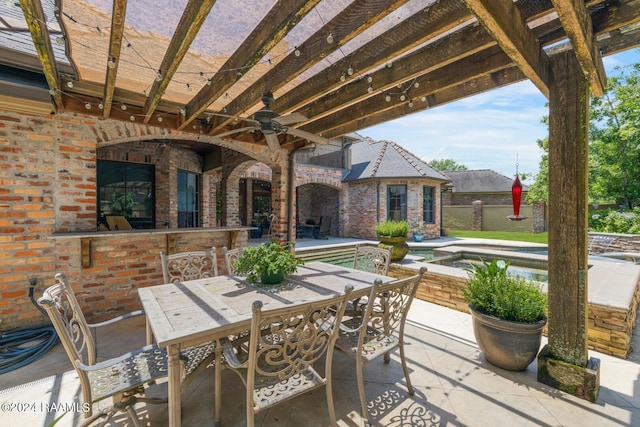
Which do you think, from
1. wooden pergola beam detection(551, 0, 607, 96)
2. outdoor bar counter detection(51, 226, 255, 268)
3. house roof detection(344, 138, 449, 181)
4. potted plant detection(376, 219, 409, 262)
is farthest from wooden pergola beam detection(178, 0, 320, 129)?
house roof detection(344, 138, 449, 181)

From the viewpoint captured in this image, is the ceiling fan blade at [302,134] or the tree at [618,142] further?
the tree at [618,142]

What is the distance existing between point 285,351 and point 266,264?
36.7 inches

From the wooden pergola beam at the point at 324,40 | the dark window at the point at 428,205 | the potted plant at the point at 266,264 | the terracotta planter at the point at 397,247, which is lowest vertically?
the terracotta planter at the point at 397,247

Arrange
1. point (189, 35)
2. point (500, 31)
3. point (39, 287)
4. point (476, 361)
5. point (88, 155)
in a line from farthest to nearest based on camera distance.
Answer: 1. point (88, 155)
2. point (39, 287)
3. point (476, 361)
4. point (189, 35)
5. point (500, 31)

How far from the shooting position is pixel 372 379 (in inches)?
95.3

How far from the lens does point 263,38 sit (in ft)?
6.26

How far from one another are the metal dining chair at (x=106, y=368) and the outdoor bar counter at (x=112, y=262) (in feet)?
5.64

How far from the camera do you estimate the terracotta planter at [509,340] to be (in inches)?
94.0

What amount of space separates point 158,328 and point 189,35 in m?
1.81

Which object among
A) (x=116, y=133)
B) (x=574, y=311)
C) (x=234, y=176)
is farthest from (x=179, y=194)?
(x=574, y=311)

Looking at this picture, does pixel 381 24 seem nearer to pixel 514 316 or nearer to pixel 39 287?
pixel 514 316

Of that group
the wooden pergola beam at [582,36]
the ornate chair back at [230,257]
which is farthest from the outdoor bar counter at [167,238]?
the wooden pergola beam at [582,36]

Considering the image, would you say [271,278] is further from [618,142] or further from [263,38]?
[618,142]

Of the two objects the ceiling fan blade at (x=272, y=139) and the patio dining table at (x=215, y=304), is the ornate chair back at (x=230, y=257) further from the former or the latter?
the ceiling fan blade at (x=272, y=139)
